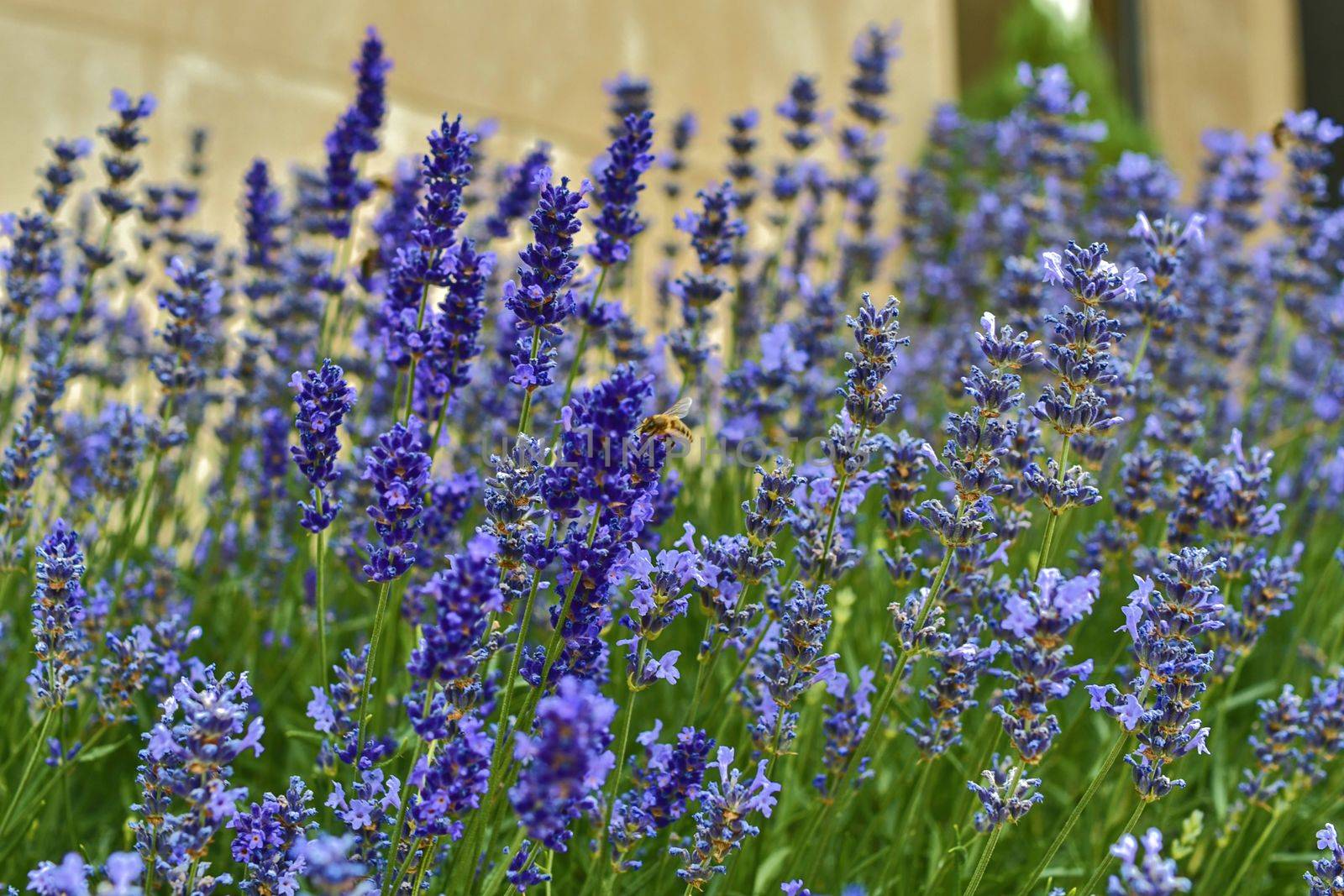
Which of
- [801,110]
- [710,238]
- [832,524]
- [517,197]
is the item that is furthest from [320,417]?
[801,110]

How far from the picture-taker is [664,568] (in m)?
1.61

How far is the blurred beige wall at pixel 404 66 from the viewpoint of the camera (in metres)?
5.03

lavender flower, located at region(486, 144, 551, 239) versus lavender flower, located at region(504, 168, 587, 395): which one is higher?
lavender flower, located at region(486, 144, 551, 239)

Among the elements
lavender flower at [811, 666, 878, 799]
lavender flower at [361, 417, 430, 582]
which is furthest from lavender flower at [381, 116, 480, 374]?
lavender flower at [811, 666, 878, 799]

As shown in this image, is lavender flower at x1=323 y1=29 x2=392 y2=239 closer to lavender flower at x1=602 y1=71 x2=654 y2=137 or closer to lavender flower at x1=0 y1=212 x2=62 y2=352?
lavender flower at x1=0 y1=212 x2=62 y2=352

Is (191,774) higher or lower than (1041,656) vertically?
lower

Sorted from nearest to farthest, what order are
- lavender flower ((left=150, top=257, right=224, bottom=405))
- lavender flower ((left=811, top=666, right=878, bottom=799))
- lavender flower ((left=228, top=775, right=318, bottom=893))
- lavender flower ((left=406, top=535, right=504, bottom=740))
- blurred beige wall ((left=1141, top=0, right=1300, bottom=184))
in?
lavender flower ((left=406, top=535, right=504, bottom=740)) → lavender flower ((left=228, top=775, right=318, bottom=893)) → lavender flower ((left=811, top=666, right=878, bottom=799)) → lavender flower ((left=150, top=257, right=224, bottom=405)) → blurred beige wall ((left=1141, top=0, right=1300, bottom=184))

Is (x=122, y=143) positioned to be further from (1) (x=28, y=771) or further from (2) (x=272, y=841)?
(2) (x=272, y=841)

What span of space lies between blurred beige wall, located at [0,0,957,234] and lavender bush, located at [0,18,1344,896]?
1.71m

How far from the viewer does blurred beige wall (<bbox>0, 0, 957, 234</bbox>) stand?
503 centimetres

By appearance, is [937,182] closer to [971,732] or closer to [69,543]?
[971,732]

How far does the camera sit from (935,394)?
159 inches

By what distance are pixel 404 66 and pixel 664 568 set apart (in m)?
5.09

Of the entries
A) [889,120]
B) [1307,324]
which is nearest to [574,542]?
[889,120]
